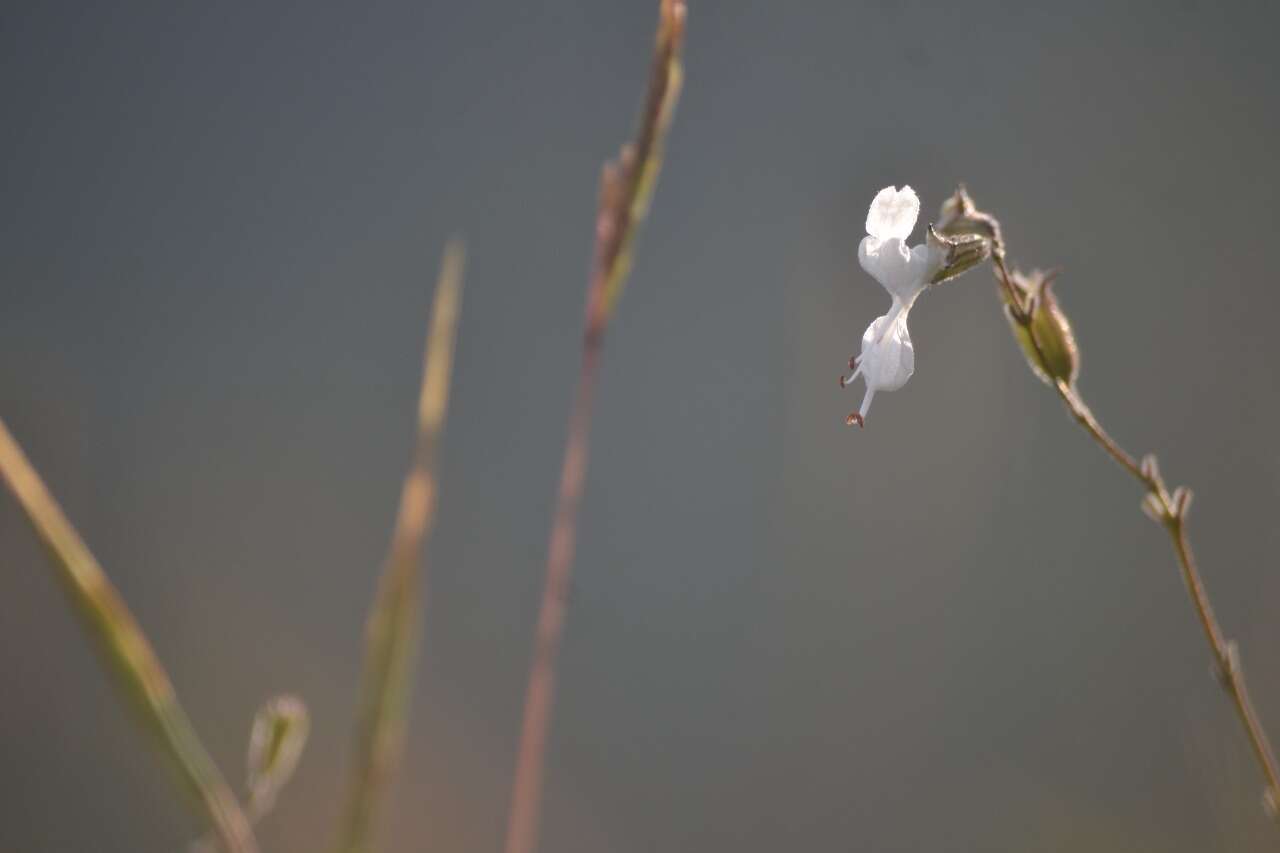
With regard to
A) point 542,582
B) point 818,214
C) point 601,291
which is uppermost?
point 818,214

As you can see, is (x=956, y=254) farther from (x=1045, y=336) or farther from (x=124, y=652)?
(x=124, y=652)

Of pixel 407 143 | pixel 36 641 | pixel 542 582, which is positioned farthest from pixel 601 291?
pixel 407 143

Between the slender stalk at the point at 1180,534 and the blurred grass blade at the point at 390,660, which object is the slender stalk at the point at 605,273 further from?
the slender stalk at the point at 1180,534

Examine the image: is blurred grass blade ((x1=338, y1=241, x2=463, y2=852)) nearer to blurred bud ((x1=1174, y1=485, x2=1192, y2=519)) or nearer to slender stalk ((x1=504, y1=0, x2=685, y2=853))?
slender stalk ((x1=504, y1=0, x2=685, y2=853))

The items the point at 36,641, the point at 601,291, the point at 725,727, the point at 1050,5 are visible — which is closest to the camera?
the point at 601,291

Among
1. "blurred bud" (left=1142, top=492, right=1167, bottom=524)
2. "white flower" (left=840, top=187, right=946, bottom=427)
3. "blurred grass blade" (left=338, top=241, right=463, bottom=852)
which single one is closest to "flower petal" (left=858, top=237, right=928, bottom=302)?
"white flower" (left=840, top=187, right=946, bottom=427)

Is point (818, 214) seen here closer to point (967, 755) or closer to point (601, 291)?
point (967, 755)

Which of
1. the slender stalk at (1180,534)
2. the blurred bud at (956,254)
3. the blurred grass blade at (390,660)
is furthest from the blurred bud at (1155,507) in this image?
the blurred grass blade at (390,660)
